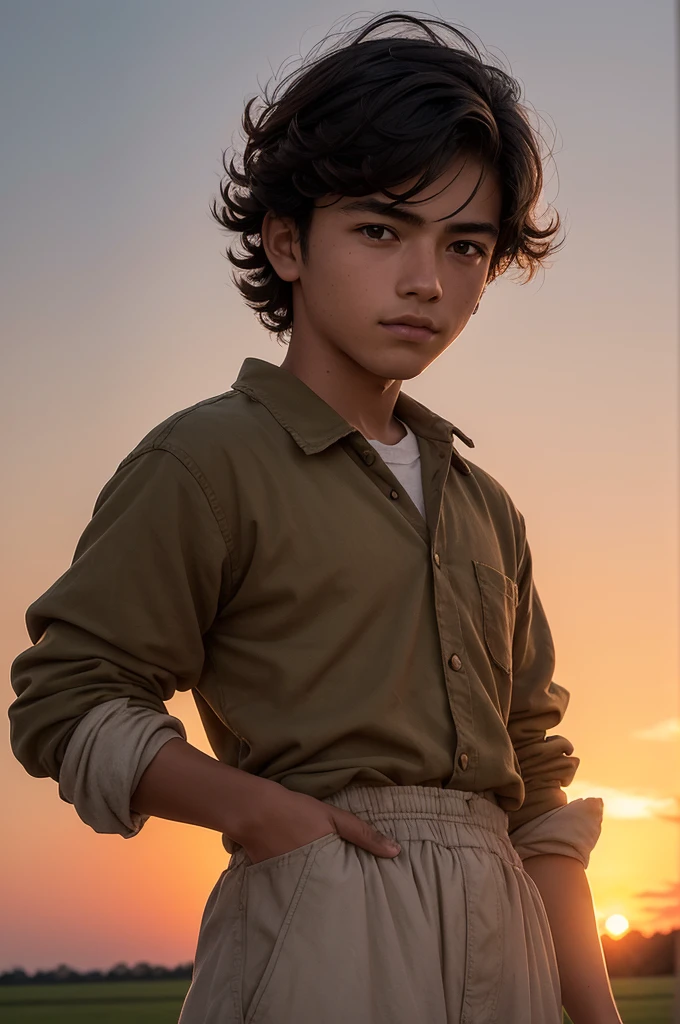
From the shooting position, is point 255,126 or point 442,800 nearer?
point 442,800

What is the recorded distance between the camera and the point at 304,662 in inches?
55.3

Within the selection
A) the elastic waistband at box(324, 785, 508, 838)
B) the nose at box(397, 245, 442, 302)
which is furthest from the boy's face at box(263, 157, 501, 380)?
the elastic waistband at box(324, 785, 508, 838)

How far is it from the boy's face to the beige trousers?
0.60 m

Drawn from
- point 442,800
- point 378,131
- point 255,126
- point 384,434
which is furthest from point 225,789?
point 255,126

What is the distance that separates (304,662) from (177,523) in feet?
0.76

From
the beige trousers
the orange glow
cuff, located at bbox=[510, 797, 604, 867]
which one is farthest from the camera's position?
the orange glow

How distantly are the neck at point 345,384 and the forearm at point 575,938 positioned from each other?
0.70 m

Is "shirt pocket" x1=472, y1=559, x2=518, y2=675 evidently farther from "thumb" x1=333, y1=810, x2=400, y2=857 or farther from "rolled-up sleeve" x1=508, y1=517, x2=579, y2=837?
"thumb" x1=333, y1=810, x2=400, y2=857

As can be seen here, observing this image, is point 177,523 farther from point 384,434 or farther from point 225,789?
point 384,434

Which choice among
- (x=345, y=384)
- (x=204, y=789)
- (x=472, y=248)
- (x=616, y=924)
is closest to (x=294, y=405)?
(x=345, y=384)

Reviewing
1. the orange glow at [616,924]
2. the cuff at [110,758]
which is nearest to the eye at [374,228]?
the cuff at [110,758]

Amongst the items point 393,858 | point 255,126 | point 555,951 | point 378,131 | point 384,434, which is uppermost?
point 255,126

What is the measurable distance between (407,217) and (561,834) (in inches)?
37.0

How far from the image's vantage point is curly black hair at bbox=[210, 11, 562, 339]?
1584 millimetres
